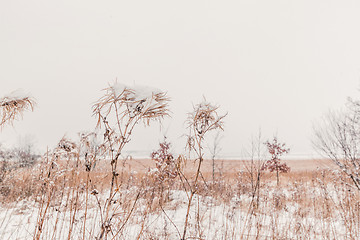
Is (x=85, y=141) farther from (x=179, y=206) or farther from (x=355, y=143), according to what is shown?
(x=355, y=143)

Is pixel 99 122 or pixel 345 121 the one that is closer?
pixel 99 122

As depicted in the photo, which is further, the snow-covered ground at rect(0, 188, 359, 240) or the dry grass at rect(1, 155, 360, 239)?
the snow-covered ground at rect(0, 188, 359, 240)

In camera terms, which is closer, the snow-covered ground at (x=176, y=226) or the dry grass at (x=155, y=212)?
the dry grass at (x=155, y=212)

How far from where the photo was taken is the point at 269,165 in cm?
1133

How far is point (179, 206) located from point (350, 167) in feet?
17.3

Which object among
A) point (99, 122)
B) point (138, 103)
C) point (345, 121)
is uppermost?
point (345, 121)

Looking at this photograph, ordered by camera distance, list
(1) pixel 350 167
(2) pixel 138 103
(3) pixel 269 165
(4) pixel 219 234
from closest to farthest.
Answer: (2) pixel 138 103, (4) pixel 219 234, (1) pixel 350 167, (3) pixel 269 165

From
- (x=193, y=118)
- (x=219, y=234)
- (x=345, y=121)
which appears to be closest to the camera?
(x=193, y=118)

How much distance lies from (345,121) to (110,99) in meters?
8.03

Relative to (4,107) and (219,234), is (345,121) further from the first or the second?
(4,107)

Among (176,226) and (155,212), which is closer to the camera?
(176,226)

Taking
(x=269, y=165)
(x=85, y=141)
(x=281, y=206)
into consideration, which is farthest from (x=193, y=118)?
(x=269, y=165)

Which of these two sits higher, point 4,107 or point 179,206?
point 4,107

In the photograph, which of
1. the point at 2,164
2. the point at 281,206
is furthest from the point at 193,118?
the point at 2,164
